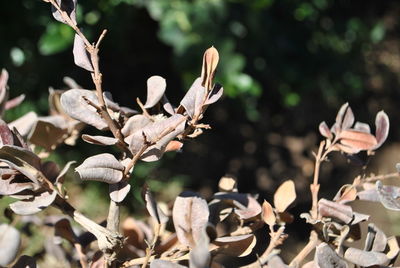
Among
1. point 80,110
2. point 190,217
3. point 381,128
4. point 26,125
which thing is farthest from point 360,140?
point 26,125

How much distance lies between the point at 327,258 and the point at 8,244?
358 mm

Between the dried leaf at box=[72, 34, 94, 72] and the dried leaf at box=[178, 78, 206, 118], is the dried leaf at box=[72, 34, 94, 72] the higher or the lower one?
the higher one

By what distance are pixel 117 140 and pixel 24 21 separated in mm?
1492

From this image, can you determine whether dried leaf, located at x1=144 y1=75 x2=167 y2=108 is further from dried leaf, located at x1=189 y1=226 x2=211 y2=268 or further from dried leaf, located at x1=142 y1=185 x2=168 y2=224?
dried leaf, located at x1=189 y1=226 x2=211 y2=268

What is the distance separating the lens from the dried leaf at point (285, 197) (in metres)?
0.78

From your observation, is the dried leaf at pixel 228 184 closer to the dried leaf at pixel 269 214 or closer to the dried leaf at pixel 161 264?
the dried leaf at pixel 269 214

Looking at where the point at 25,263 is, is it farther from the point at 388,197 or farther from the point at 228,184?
the point at 388,197

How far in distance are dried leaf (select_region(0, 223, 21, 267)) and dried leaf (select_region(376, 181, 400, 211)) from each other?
0.43 m

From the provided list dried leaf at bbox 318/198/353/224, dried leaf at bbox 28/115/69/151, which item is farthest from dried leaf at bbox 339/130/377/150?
dried leaf at bbox 28/115/69/151

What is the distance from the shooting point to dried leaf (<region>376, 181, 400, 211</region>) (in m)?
0.70

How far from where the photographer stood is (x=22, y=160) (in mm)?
680

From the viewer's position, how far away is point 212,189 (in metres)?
2.78

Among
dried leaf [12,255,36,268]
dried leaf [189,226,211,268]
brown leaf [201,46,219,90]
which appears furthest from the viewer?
dried leaf [12,255,36,268]

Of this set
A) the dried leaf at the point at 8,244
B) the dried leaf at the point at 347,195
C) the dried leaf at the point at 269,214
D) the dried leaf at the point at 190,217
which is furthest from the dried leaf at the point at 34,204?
the dried leaf at the point at 347,195
